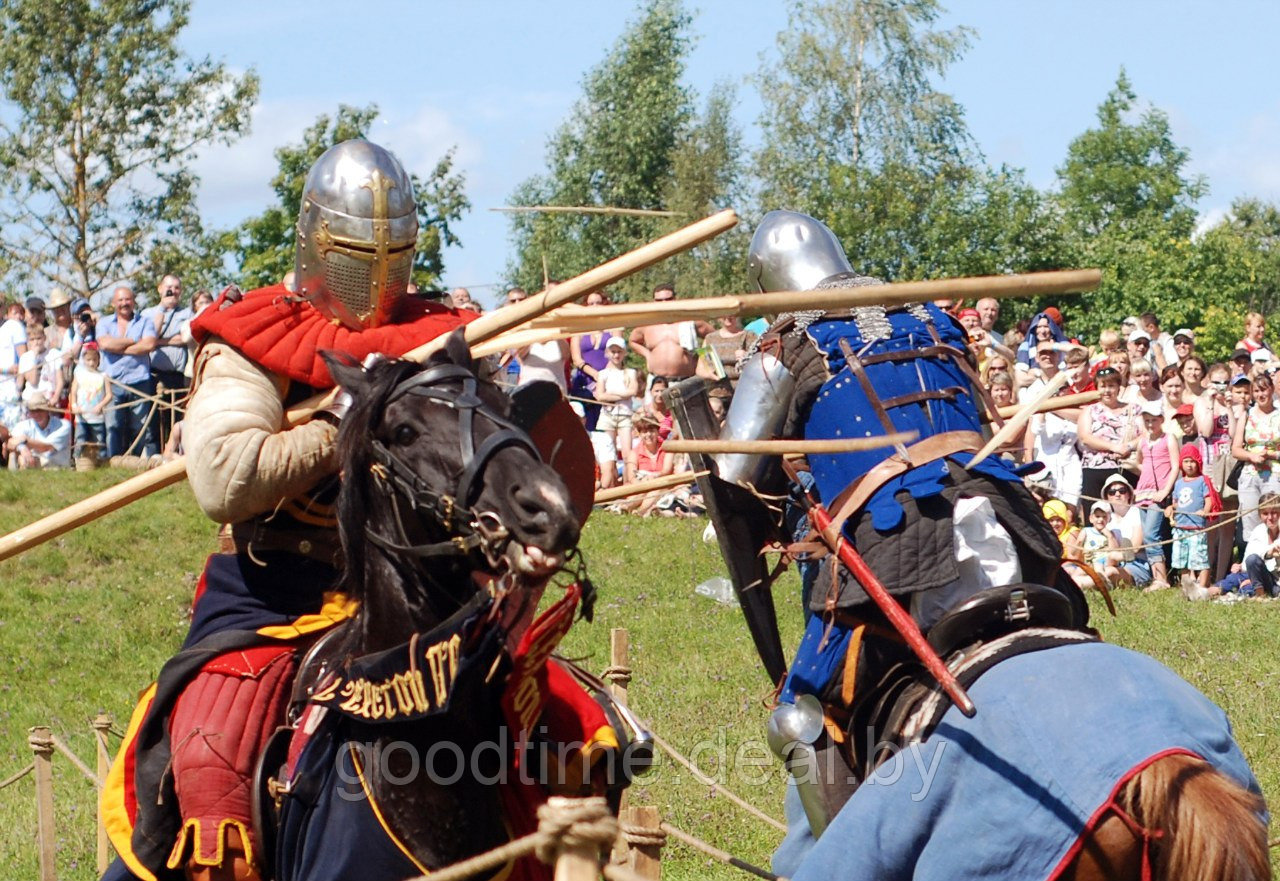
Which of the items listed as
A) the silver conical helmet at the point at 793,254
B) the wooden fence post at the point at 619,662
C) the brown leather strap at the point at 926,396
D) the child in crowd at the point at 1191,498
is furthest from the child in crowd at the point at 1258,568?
the brown leather strap at the point at 926,396

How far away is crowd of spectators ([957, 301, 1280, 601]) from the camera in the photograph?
1241 cm

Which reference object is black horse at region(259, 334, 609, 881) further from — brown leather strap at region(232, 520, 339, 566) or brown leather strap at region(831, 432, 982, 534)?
brown leather strap at region(831, 432, 982, 534)

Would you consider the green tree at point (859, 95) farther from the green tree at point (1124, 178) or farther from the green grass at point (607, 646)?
the green grass at point (607, 646)

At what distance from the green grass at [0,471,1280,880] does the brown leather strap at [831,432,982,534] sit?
10.8ft

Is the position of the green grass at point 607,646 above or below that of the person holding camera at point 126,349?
below

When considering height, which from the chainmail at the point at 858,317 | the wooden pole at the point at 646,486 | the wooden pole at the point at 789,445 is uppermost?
the chainmail at the point at 858,317

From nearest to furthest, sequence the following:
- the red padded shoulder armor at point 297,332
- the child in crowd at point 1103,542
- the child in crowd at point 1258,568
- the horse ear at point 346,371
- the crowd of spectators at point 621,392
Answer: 1. the horse ear at point 346,371
2. the red padded shoulder armor at point 297,332
3. the child in crowd at point 1258,568
4. the child in crowd at point 1103,542
5. the crowd of spectators at point 621,392

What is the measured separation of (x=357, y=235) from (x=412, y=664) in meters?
1.41

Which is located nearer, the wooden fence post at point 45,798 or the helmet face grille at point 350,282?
the helmet face grille at point 350,282

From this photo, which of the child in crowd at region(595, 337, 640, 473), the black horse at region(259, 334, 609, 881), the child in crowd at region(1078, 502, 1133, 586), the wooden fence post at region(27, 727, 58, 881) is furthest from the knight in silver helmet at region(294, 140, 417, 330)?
the child in crowd at region(595, 337, 640, 473)

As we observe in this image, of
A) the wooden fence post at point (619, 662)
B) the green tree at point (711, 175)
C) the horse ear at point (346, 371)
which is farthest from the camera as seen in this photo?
the green tree at point (711, 175)

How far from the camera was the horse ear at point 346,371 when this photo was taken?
450cm

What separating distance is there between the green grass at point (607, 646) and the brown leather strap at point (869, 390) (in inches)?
134

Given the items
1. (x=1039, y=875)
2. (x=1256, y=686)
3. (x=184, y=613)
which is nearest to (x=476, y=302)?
(x=184, y=613)
